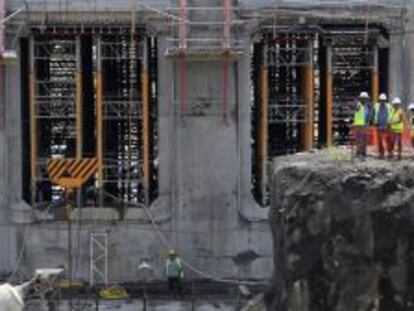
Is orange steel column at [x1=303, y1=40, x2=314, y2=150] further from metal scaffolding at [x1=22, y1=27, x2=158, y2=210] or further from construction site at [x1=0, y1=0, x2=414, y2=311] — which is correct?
metal scaffolding at [x1=22, y1=27, x2=158, y2=210]

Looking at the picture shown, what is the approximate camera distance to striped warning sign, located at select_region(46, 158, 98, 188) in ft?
111

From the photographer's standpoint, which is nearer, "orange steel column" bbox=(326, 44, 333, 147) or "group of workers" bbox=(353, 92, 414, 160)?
"group of workers" bbox=(353, 92, 414, 160)

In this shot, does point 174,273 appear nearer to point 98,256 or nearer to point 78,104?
point 98,256

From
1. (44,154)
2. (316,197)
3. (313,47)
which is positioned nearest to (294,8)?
(313,47)

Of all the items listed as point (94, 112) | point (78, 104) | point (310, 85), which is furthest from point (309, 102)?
point (94, 112)

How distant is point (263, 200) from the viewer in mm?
35438

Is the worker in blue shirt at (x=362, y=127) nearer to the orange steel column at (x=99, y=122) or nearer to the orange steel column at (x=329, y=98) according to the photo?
the orange steel column at (x=329, y=98)

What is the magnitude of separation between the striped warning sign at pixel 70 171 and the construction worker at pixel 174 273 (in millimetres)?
3481

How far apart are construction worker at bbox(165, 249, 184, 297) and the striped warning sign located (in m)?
3.48

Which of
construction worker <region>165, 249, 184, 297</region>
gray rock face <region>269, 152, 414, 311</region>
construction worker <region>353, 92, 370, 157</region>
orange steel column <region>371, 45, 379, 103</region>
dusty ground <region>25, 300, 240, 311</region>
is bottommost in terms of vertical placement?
dusty ground <region>25, 300, 240, 311</region>

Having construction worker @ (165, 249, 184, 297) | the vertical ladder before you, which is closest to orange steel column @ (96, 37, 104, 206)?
the vertical ladder

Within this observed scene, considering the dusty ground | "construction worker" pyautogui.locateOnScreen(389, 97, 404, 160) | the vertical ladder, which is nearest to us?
"construction worker" pyautogui.locateOnScreen(389, 97, 404, 160)

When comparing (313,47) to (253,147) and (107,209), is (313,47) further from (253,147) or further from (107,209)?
(107,209)

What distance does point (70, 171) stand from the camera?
34.1 meters
